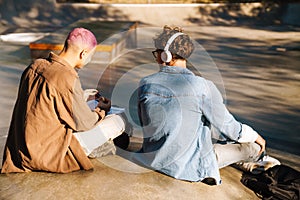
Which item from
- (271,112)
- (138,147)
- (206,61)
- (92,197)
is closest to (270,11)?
(206,61)

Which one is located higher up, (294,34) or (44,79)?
(44,79)

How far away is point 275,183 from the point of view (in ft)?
10.5

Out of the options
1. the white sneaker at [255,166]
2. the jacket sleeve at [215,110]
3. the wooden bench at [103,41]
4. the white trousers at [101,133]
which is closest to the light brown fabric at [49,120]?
the white trousers at [101,133]

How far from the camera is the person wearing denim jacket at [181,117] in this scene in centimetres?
272

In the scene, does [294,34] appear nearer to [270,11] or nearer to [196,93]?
[270,11]

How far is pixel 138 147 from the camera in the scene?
381cm

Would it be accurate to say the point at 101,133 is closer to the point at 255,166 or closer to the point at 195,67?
the point at 255,166

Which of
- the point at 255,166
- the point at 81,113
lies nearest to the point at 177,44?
the point at 81,113

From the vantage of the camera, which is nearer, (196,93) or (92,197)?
(196,93)

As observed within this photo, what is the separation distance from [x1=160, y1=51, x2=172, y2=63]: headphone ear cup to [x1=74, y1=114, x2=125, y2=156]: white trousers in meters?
0.80

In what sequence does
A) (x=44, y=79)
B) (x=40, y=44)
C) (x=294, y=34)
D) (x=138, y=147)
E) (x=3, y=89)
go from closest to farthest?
(x=44, y=79), (x=138, y=147), (x=3, y=89), (x=40, y=44), (x=294, y=34)

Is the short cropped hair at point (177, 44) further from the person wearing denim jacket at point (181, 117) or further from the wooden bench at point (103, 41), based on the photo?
the wooden bench at point (103, 41)

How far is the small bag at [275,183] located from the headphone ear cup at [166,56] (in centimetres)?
133

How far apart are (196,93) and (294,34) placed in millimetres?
10704
